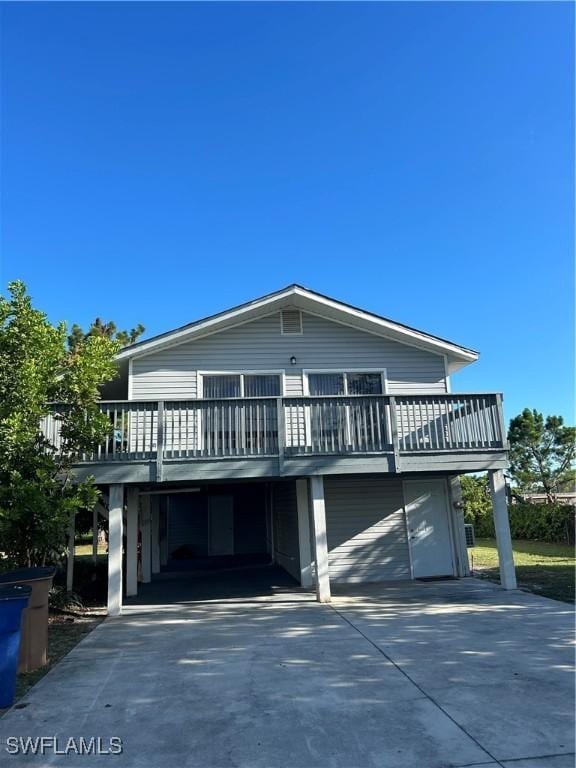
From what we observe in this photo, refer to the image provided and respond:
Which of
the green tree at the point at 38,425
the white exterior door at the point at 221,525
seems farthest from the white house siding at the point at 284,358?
the white exterior door at the point at 221,525

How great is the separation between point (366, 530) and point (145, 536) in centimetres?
538

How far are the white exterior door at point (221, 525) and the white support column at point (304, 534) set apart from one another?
25.7 feet

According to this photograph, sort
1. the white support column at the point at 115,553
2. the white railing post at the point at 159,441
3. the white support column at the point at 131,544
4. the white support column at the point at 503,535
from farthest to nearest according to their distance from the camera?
the white support column at the point at 131,544
the white support column at the point at 503,535
the white railing post at the point at 159,441
the white support column at the point at 115,553

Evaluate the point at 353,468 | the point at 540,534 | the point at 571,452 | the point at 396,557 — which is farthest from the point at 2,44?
the point at 571,452

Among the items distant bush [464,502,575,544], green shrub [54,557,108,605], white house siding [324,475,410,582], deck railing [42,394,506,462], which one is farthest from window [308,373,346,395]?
distant bush [464,502,575,544]

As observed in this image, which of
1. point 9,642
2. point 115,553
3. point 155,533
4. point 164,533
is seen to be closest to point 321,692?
point 9,642

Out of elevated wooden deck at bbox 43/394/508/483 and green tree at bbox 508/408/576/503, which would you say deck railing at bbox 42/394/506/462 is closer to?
elevated wooden deck at bbox 43/394/508/483

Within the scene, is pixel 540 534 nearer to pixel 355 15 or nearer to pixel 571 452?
pixel 571 452

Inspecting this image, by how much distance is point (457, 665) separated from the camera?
17.4ft

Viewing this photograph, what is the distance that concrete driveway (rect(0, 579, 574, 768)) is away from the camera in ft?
11.5

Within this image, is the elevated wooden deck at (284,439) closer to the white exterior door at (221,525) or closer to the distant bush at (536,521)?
the white exterior door at (221,525)

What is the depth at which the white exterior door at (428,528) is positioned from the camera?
11.7 meters

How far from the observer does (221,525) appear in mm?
18391

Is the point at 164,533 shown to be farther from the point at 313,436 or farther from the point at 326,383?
the point at 313,436
